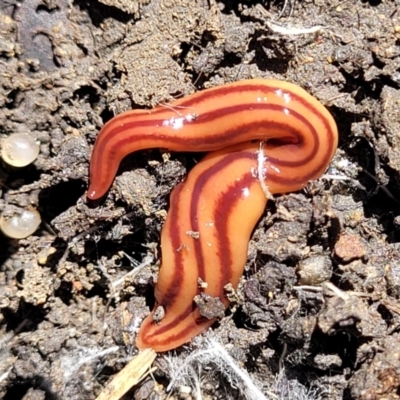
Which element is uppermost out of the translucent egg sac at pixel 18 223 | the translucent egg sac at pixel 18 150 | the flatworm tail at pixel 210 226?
the translucent egg sac at pixel 18 150

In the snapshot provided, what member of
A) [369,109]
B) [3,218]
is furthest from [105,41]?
[369,109]

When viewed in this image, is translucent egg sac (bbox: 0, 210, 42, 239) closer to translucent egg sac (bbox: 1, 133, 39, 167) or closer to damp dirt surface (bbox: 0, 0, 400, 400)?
damp dirt surface (bbox: 0, 0, 400, 400)

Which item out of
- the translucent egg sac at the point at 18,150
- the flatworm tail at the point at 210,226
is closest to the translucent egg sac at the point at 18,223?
the translucent egg sac at the point at 18,150

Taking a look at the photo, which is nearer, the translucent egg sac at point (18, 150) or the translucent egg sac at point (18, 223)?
the translucent egg sac at point (18, 150)

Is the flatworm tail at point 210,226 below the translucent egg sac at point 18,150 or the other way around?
below

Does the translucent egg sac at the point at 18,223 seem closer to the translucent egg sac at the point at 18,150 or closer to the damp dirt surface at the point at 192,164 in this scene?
the damp dirt surface at the point at 192,164

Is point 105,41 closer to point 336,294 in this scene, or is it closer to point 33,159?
point 33,159

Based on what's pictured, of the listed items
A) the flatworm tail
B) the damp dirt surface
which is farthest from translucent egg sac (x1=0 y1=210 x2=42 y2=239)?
the flatworm tail

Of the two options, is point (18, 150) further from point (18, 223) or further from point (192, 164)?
point (192, 164)
